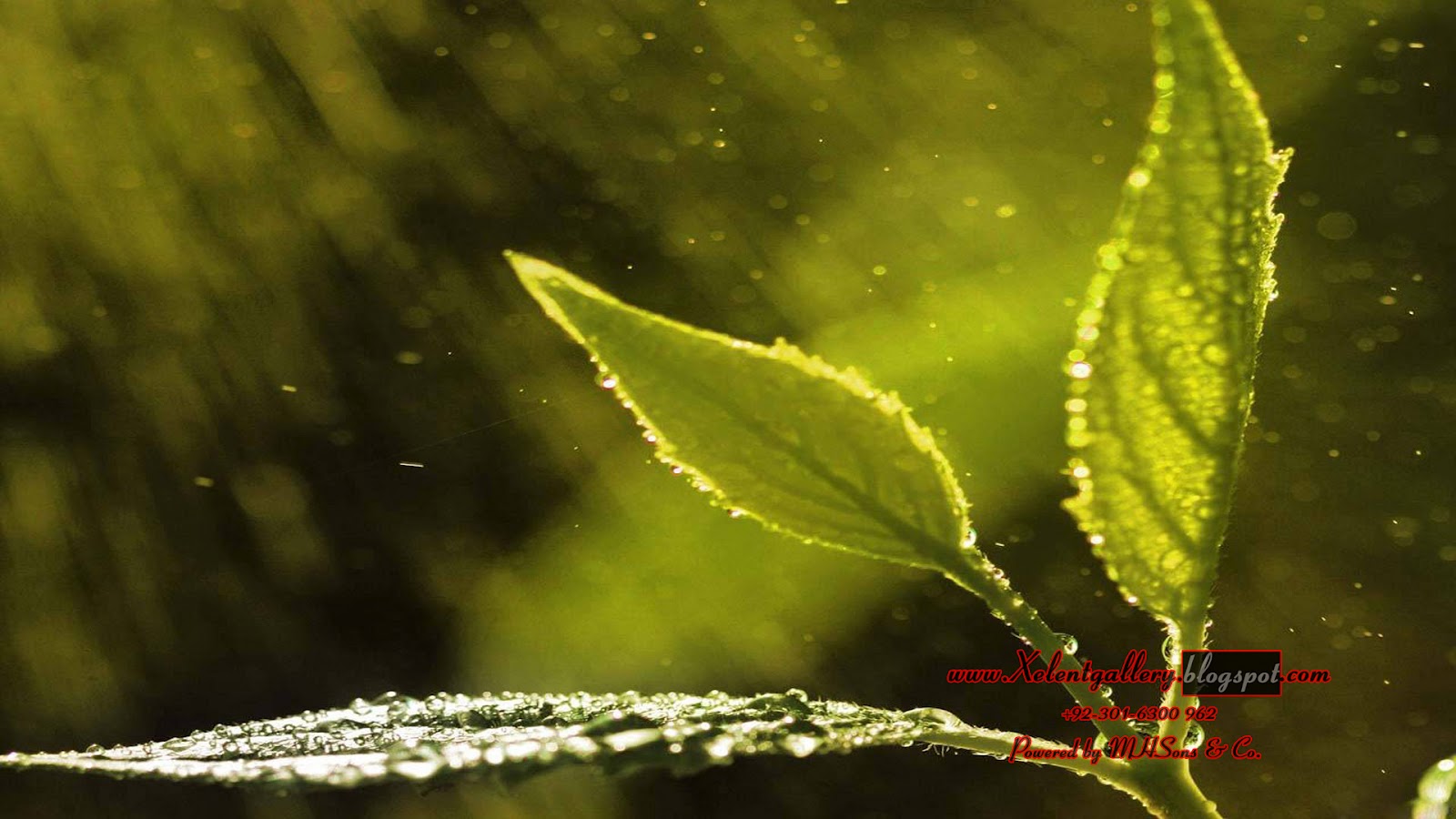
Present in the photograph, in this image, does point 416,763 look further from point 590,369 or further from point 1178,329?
point 590,369

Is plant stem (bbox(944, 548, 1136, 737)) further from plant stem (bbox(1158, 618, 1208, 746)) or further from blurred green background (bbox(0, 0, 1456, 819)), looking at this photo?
blurred green background (bbox(0, 0, 1456, 819))

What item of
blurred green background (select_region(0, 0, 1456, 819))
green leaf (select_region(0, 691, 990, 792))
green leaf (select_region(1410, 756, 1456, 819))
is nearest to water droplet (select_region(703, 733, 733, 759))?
green leaf (select_region(0, 691, 990, 792))

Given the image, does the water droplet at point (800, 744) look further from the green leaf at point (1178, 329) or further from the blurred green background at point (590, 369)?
the blurred green background at point (590, 369)

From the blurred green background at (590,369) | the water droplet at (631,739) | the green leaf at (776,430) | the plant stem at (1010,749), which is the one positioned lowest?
the blurred green background at (590,369)

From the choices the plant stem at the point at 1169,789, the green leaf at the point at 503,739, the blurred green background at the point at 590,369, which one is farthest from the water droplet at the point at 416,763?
the blurred green background at the point at 590,369

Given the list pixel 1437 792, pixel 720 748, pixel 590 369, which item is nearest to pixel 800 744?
pixel 720 748

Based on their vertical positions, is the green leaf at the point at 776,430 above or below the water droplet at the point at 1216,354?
below
